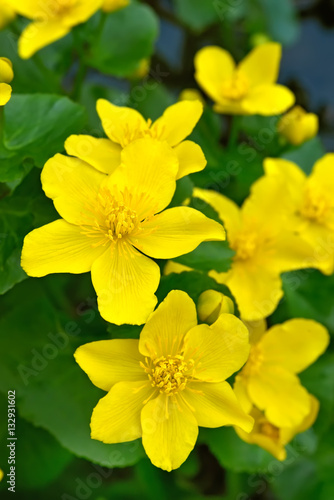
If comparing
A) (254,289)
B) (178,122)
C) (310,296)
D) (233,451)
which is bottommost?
(233,451)

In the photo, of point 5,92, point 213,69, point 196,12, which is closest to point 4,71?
point 5,92

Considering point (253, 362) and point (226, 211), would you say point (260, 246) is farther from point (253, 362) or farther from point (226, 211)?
point (253, 362)

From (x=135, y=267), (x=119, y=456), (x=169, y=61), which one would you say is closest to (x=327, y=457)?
(x=119, y=456)

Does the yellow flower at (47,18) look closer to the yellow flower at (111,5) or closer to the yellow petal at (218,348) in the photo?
the yellow flower at (111,5)

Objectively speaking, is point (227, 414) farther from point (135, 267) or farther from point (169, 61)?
point (169, 61)

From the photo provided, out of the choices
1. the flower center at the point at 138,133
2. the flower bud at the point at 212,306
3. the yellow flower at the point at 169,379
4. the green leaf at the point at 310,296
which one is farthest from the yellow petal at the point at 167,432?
the green leaf at the point at 310,296
